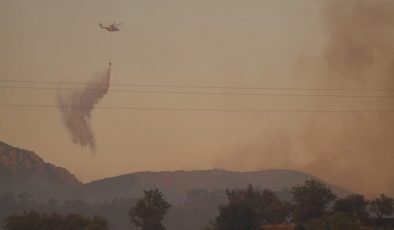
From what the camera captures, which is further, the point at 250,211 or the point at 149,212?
the point at 250,211

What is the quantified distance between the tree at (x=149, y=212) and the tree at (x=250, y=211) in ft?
27.8

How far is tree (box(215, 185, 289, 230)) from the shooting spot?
6681 cm

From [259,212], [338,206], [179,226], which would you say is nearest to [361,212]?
[338,206]

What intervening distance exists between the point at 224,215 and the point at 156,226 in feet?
31.8

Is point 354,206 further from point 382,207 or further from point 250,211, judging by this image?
point 250,211

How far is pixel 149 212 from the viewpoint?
6531 cm

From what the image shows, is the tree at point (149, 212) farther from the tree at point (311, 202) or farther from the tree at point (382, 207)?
the tree at point (382, 207)

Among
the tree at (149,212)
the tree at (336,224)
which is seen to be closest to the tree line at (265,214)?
the tree at (149,212)

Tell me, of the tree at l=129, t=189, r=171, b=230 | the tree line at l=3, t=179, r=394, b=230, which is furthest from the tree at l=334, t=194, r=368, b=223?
the tree at l=129, t=189, r=171, b=230

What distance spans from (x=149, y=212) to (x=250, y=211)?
45.7ft

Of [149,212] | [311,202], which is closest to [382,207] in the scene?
[311,202]

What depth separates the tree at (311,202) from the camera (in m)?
67.1

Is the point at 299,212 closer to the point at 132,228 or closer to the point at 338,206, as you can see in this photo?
the point at 338,206

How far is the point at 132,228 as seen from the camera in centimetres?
19075
